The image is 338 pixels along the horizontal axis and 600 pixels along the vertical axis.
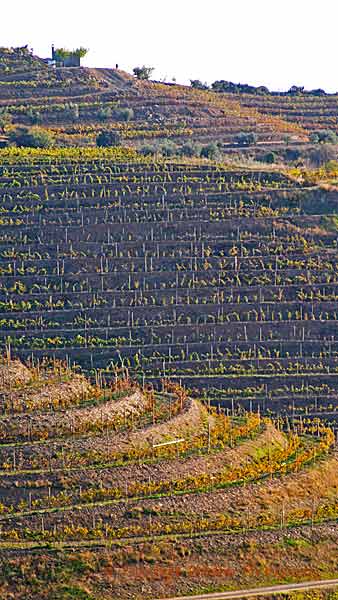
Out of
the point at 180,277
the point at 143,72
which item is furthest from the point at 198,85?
the point at 180,277

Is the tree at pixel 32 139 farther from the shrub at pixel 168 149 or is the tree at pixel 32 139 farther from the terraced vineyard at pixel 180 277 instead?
the terraced vineyard at pixel 180 277

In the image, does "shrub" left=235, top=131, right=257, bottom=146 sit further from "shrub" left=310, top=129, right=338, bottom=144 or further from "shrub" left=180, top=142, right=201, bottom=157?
"shrub" left=180, top=142, right=201, bottom=157

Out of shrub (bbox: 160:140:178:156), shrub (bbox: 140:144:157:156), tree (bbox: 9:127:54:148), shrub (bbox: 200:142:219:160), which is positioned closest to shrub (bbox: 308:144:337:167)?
shrub (bbox: 200:142:219:160)

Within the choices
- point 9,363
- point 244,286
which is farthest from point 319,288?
point 9,363

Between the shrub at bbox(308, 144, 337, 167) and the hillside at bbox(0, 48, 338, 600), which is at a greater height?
the shrub at bbox(308, 144, 337, 167)

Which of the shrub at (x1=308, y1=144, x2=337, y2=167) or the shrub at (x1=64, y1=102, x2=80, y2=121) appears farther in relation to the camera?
the shrub at (x1=64, y1=102, x2=80, y2=121)

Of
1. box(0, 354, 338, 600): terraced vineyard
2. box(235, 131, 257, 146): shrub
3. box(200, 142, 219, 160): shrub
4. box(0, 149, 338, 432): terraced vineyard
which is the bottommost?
box(0, 354, 338, 600): terraced vineyard
